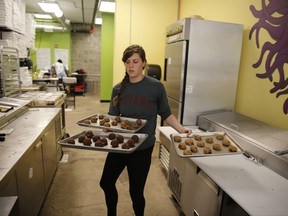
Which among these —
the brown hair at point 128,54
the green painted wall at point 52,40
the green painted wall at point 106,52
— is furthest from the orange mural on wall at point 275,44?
the green painted wall at point 52,40

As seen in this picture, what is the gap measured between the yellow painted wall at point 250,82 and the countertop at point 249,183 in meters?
0.67

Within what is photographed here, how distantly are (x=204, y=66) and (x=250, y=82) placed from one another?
0.52 metres

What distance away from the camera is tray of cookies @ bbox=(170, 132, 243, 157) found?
155cm

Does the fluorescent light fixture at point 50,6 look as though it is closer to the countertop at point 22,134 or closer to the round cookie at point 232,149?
the countertop at point 22,134

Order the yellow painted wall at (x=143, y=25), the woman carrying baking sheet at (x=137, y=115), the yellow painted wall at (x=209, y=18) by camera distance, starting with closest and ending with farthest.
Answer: the woman carrying baking sheet at (x=137, y=115) < the yellow painted wall at (x=209, y=18) < the yellow painted wall at (x=143, y=25)

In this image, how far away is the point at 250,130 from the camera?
1.89 meters

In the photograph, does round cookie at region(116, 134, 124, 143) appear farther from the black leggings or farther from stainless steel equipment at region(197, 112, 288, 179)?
stainless steel equipment at region(197, 112, 288, 179)

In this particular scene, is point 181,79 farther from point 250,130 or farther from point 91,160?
point 91,160

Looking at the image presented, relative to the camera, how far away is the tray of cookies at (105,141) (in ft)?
4.58

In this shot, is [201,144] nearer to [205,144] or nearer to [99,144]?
[205,144]

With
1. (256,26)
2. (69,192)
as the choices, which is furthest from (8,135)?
(256,26)

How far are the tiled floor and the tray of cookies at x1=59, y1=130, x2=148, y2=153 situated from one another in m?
0.91

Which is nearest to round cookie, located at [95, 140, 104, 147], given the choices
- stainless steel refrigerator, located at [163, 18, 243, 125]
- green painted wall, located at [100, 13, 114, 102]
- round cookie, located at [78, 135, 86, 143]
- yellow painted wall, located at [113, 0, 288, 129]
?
round cookie, located at [78, 135, 86, 143]

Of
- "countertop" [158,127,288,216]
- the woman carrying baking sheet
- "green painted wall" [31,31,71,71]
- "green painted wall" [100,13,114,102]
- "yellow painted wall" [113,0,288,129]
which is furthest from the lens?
"green painted wall" [31,31,71,71]
